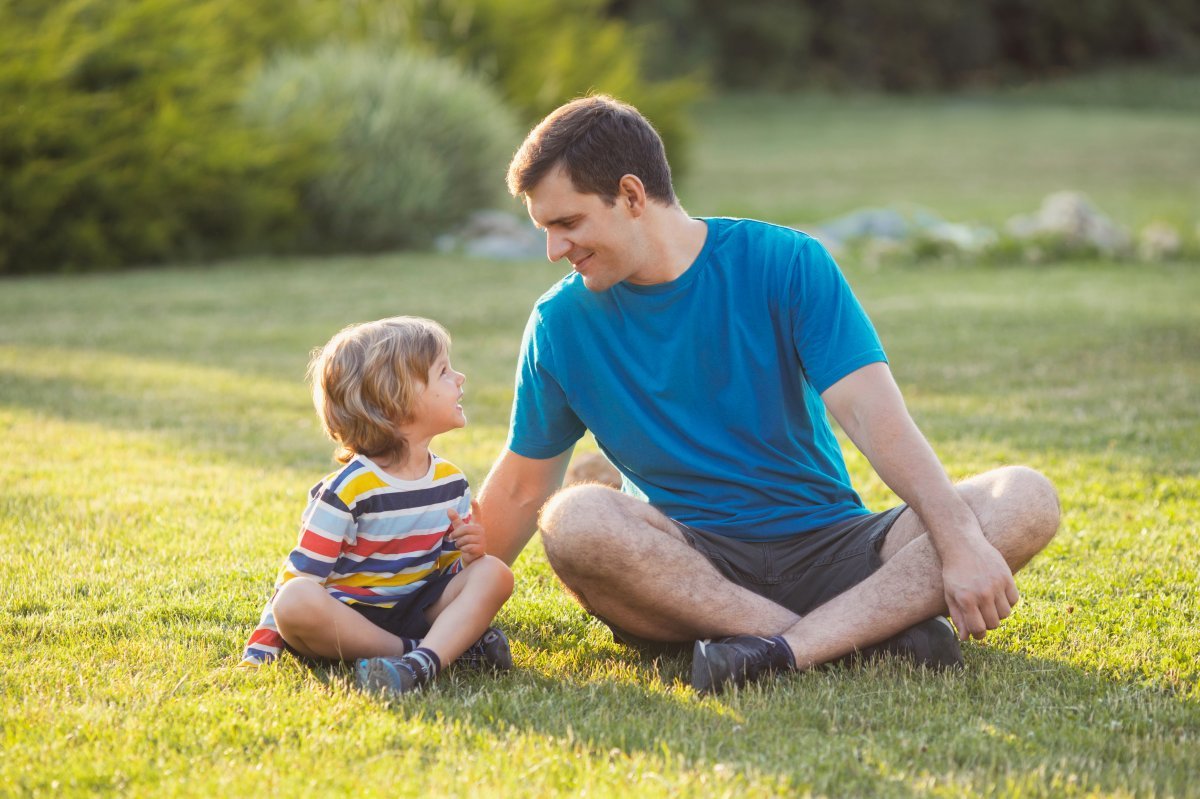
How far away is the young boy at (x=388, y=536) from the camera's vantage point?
3.33 metres

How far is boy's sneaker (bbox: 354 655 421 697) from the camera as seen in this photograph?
3170 millimetres

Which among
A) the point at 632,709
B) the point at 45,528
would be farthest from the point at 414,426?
the point at 45,528

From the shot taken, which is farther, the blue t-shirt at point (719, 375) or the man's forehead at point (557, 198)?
the blue t-shirt at point (719, 375)

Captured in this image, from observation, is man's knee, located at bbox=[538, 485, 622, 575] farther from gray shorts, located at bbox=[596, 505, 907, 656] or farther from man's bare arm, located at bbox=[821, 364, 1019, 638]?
man's bare arm, located at bbox=[821, 364, 1019, 638]

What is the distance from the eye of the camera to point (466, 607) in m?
3.42

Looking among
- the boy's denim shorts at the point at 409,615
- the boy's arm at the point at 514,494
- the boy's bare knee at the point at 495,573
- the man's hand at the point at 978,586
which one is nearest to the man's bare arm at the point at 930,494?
the man's hand at the point at 978,586

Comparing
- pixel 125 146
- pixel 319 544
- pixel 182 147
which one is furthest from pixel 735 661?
pixel 182 147

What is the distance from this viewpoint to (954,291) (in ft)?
38.4

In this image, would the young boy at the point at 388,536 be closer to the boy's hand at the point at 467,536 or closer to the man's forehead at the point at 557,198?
the boy's hand at the point at 467,536

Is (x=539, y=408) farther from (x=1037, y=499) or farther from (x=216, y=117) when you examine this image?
(x=216, y=117)

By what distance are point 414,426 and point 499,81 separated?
17.0 m

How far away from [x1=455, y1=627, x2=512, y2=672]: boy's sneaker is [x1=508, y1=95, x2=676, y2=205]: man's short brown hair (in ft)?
3.85

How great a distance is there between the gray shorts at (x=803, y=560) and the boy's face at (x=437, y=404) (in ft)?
2.19

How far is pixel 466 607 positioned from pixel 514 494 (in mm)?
442
